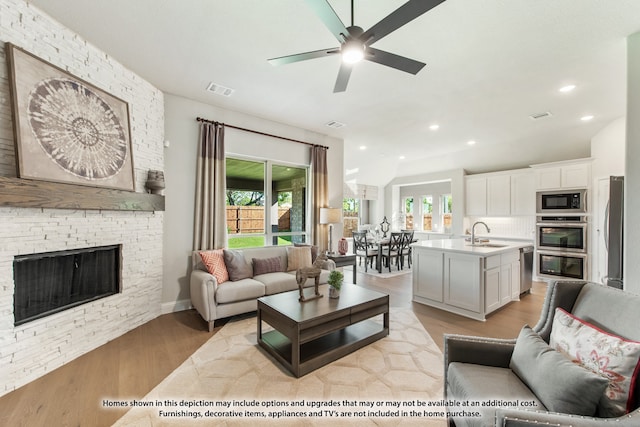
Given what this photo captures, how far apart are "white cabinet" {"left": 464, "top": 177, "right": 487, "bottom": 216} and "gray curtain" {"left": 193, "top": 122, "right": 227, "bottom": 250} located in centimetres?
613

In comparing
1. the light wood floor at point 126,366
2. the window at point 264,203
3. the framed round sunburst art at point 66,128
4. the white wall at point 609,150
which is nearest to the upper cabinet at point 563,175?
the white wall at point 609,150

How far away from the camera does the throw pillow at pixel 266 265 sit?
153 inches

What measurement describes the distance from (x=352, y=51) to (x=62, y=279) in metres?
3.33

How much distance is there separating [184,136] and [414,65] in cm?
324

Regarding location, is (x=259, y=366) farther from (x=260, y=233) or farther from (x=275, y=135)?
(x=275, y=135)

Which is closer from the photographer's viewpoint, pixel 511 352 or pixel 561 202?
pixel 511 352

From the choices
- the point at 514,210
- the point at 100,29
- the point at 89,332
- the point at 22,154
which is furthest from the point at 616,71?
the point at 89,332

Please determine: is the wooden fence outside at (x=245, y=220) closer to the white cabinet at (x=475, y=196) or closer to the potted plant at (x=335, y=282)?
the potted plant at (x=335, y=282)

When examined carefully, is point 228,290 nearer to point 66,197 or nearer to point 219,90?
point 66,197

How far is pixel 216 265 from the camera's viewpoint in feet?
11.6

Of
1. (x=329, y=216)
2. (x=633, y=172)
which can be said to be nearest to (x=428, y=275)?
(x=329, y=216)

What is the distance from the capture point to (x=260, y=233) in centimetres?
471

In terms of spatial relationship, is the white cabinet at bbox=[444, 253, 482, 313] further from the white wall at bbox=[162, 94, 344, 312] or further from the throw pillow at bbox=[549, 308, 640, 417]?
the white wall at bbox=[162, 94, 344, 312]

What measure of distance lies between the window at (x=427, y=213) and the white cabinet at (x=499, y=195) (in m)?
1.98
